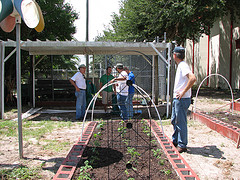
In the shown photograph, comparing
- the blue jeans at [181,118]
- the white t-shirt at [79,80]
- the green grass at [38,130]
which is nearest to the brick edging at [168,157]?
the blue jeans at [181,118]

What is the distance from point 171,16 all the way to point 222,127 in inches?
331

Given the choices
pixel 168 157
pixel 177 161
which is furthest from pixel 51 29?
pixel 177 161

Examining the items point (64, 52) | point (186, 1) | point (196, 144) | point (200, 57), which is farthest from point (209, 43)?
point (196, 144)

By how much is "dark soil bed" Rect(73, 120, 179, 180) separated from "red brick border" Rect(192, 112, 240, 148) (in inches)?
68.6

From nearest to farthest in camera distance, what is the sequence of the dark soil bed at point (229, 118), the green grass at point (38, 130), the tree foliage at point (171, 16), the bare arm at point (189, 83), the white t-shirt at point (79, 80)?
1. the bare arm at point (189, 83)
2. the green grass at point (38, 130)
3. the dark soil bed at point (229, 118)
4. the white t-shirt at point (79, 80)
5. the tree foliage at point (171, 16)

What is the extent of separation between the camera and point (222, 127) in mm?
5297

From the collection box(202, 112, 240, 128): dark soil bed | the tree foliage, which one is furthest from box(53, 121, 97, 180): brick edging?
the tree foliage

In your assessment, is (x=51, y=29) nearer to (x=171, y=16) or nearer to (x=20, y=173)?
(x=171, y=16)

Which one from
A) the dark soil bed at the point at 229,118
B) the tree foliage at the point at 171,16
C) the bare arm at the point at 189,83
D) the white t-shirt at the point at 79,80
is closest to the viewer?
the bare arm at the point at 189,83

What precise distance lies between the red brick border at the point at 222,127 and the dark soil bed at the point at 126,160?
1742 mm

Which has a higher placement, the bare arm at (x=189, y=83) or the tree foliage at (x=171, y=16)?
the tree foliage at (x=171, y=16)

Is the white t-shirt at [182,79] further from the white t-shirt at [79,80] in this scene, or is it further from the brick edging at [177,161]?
the white t-shirt at [79,80]

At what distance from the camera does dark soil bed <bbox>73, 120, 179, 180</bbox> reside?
9.88 ft

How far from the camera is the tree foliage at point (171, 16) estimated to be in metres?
11.5
